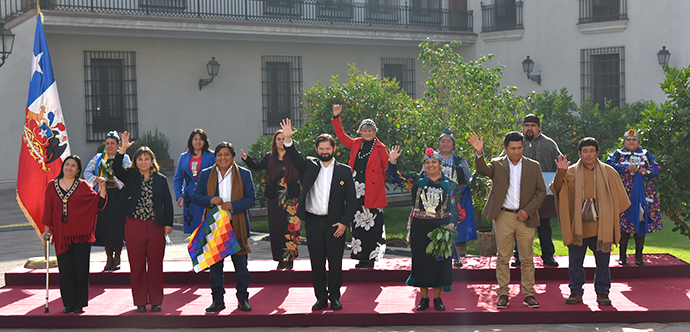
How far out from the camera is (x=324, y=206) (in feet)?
20.6

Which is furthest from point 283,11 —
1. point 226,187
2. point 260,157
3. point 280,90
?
point 226,187

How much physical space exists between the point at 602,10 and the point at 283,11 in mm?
9260

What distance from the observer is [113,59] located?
18484 millimetres

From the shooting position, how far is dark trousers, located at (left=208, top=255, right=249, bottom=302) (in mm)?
6312

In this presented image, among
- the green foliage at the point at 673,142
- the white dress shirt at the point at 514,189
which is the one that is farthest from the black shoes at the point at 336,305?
the green foliage at the point at 673,142

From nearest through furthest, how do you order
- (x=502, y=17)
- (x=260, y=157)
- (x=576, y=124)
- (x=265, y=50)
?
1. (x=260, y=157)
2. (x=576, y=124)
3. (x=265, y=50)
4. (x=502, y=17)

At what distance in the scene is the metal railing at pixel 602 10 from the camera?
1972 centimetres

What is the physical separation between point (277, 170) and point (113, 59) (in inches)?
493

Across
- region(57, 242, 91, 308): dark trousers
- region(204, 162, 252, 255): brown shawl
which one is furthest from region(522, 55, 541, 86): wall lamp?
region(57, 242, 91, 308): dark trousers

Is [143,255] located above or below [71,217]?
below

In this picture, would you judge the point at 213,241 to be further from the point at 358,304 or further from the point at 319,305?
the point at 358,304

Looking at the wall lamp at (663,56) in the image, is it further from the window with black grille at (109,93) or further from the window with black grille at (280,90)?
the window with black grille at (109,93)


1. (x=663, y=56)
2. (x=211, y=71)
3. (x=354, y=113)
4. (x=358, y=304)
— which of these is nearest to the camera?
(x=358, y=304)

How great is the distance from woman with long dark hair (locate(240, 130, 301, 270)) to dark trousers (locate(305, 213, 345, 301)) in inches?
46.3
